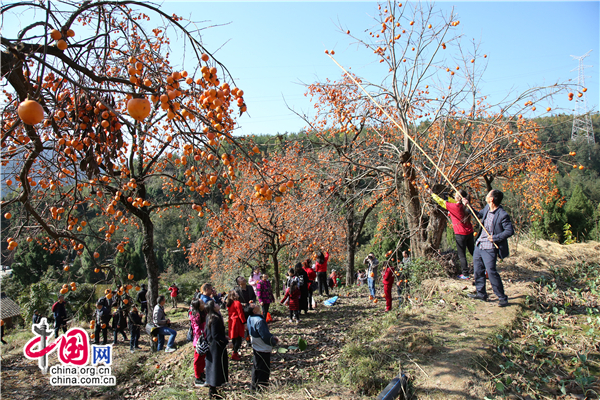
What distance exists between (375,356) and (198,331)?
2639 millimetres

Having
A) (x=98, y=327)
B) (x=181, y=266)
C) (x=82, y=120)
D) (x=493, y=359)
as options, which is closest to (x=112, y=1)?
(x=82, y=120)

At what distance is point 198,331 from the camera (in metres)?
4.85

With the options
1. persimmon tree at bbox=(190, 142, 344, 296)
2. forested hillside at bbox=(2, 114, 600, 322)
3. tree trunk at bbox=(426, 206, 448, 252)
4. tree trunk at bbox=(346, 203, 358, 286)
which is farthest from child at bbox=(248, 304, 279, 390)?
tree trunk at bbox=(346, 203, 358, 286)

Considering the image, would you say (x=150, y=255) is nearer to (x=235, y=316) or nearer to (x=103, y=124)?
(x=235, y=316)

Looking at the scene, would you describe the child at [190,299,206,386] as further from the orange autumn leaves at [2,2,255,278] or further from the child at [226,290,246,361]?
the orange autumn leaves at [2,2,255,278]

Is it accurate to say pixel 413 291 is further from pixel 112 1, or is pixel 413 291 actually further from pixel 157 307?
pixel 112 1

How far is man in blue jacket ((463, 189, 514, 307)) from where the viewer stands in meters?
4.23

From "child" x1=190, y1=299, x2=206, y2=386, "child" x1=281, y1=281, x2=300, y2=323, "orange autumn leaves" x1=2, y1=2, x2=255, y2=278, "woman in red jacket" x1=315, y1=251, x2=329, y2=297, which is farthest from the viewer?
"woman in red jacket" x1=315, y1=251, x2=329, y2=297

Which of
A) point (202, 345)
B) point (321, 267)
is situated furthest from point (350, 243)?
point (202, 345)

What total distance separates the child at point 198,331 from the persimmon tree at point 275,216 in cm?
115

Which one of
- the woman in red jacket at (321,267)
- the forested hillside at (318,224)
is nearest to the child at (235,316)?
the forested hillside at (318,224)

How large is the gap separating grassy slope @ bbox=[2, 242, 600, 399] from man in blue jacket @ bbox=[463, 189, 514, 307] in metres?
0.38

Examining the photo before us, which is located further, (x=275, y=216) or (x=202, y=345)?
(x=275, y=216)

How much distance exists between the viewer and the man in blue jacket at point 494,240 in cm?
423
